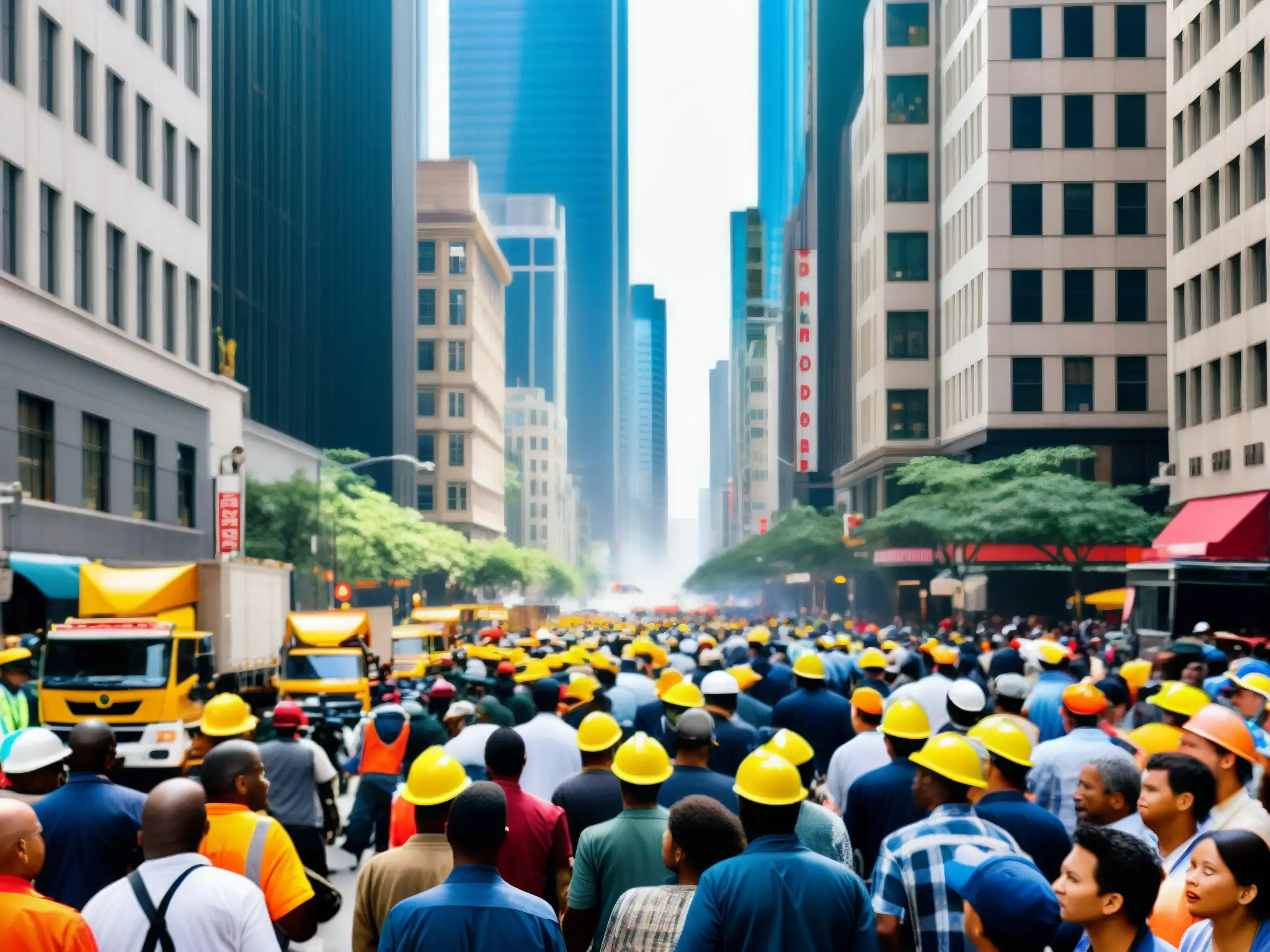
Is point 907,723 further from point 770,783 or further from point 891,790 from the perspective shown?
point 770,783

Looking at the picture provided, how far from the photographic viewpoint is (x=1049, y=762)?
9516 mm

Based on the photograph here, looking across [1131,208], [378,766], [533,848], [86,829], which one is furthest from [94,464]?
[1131,208]

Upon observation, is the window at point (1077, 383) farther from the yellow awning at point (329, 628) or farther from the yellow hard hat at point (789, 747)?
the yellow hard hat at point (789, 747)

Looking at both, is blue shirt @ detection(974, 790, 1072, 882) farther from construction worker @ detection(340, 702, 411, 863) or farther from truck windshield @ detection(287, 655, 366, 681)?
truck windshield @ detection(287, 655, 366, 681)

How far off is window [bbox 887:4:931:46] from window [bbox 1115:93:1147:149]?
62.2 ft

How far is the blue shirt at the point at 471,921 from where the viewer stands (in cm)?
562

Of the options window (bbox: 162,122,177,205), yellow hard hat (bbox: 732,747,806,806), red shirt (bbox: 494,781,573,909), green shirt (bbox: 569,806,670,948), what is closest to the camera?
yellow hard hat (bbox: 732,747,806,806)

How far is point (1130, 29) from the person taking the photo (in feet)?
219

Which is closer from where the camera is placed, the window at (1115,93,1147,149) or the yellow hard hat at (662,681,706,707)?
the yellow hard hat at (662,681,706,707)

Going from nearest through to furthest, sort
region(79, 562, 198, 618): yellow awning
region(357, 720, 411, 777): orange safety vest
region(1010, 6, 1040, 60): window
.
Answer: region(357, 720, 411, 777): orange safety vest, region(79, 562, 198, 618): yellow awning, region(1010, 6, 1040, 60): window

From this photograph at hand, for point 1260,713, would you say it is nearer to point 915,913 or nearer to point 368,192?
point 915,913

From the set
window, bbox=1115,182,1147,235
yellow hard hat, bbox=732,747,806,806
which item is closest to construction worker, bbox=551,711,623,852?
yellow hard hat, bbox=732,747,806,806

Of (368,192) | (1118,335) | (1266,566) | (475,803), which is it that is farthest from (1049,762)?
(368,192)

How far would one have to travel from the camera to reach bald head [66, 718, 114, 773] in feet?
26.1
